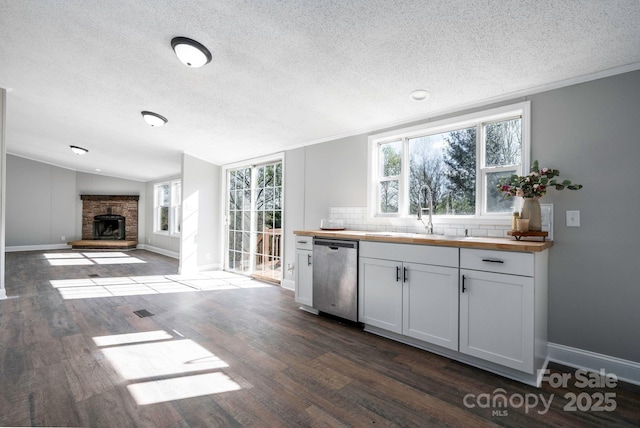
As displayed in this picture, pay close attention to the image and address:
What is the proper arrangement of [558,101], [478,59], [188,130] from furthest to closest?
[188,130]
[558,101]
[478,59]

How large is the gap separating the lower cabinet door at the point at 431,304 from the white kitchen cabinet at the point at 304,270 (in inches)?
46.8

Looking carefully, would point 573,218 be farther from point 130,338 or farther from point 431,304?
point 130,338

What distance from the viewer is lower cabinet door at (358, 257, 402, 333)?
2.62 m

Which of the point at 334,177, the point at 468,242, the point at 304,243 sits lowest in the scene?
the point at 304,243

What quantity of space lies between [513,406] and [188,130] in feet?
15.8

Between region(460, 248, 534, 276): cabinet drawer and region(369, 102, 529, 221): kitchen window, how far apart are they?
71cm

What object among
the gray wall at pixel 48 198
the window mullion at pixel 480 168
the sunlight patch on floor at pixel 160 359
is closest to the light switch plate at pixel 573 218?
the window mullion at pixel 480 168

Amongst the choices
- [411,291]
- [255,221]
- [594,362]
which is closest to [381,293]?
[411,291]

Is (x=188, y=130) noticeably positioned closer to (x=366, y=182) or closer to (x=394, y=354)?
(x=366, y=182)

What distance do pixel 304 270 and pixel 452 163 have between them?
1.98m

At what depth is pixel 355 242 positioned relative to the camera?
2.94m

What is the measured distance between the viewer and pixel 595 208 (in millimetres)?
2213

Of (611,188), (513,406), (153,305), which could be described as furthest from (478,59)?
(153,305)

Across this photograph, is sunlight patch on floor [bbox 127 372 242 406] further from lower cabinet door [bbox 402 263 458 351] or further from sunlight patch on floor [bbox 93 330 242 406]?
lower cabinet door [bbox 402 263 458 351]
